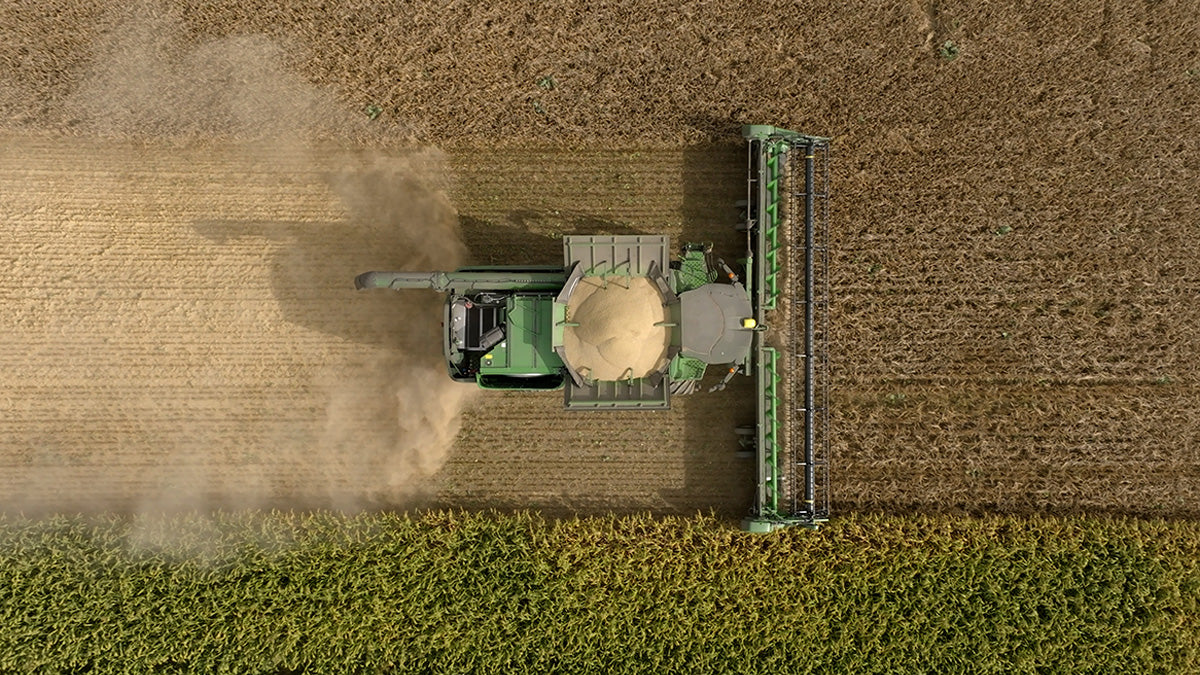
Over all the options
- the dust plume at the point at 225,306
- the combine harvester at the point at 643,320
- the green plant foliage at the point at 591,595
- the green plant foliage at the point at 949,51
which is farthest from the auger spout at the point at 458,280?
the green plant foliage at the point at 949,51

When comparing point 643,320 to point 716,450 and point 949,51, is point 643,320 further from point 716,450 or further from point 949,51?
point 949,51

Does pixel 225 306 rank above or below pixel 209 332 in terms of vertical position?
above

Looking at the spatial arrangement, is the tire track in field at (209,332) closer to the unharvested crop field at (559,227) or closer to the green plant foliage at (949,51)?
the unharvested crop field at (559,227)

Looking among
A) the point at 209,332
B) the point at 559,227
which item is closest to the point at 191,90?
the point at 209,332

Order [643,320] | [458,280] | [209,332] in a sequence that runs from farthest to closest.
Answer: [209,332]
[458,280]
[643,320]

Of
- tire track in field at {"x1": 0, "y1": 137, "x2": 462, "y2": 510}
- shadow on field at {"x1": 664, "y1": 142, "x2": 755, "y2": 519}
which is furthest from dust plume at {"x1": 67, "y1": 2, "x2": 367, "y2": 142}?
shadow on field at {"x1": 664, "y1": 142, "x2": 755, "y2": 519}

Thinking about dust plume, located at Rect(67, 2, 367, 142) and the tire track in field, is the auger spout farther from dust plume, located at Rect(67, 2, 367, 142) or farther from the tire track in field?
dust plume, located at Rect(67, 2, 367, 142)

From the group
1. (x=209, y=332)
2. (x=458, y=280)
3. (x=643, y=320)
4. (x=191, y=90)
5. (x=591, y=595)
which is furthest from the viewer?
(x=191, y=90)

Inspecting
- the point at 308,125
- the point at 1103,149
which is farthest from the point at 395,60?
the point at 1103,149
